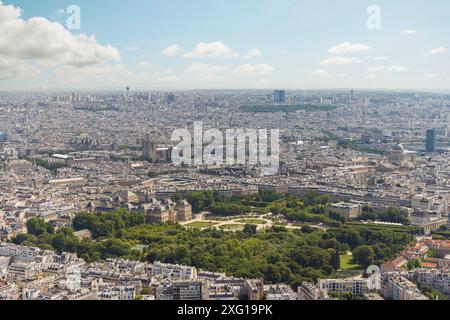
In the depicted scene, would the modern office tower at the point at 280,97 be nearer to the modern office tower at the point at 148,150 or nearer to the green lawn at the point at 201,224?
the modern office tower at the point at 148,150

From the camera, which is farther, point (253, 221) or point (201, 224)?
point (253, 221)

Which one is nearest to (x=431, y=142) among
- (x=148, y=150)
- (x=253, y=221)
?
(x=148, y=150)

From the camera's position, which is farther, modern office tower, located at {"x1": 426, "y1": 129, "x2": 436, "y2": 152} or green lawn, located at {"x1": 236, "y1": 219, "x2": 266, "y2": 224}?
modern office tower, located at {"x1": 426, "y1": 129, "x2": 436, "y2": 152}

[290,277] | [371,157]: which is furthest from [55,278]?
[371,157]

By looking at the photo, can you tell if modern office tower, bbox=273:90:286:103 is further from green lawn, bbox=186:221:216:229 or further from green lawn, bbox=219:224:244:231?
green lawn, bbox=219:224:244:231

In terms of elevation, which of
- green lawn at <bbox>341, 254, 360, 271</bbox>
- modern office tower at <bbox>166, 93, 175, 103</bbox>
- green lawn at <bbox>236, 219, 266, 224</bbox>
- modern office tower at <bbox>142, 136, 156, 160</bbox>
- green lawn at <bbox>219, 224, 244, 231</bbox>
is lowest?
green lawn at <bbox>236, 219, 266, 224</bbox>

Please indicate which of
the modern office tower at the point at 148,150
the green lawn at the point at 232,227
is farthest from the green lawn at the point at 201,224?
the modern office tower at the point at 148,150

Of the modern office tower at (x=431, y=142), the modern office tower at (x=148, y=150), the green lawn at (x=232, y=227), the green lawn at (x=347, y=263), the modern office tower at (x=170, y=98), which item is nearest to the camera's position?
the green lawn at (x=347, y=263)

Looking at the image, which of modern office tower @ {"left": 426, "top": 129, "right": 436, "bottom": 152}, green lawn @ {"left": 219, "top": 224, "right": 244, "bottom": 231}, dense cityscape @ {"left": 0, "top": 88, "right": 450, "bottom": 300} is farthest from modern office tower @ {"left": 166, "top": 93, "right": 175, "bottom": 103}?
green lawn @ {"left": 219, "top": 224, "right": 244, "bottom": 231}

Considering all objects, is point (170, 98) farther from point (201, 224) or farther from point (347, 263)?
point (347, 263)
